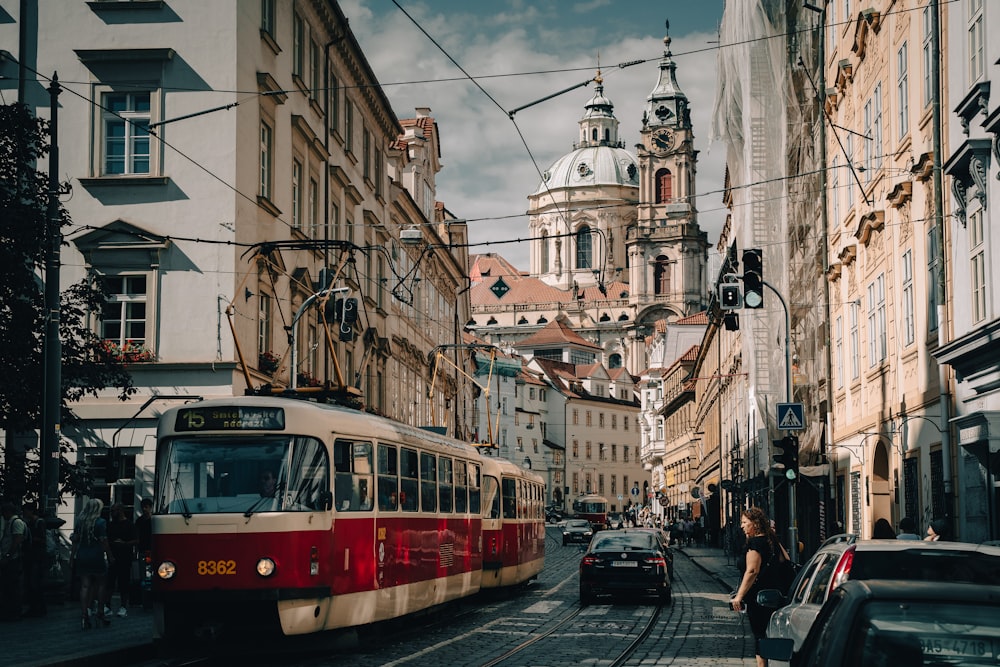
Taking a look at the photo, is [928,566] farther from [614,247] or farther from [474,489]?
[614,247]

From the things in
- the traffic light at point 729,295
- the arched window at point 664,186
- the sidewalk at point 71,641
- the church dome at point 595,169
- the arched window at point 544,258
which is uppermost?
the church dome at point 595,169

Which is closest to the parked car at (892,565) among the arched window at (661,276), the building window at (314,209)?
the building window at (314,209)

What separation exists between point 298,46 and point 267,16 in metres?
3.10

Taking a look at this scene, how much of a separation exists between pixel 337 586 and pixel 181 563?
184 cm

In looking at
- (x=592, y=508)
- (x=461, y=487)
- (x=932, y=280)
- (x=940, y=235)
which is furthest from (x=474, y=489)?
(x=592, y=508)

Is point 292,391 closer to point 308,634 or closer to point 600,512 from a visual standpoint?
point 308,634

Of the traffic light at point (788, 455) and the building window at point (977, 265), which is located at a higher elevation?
the building window at point (977, 265)

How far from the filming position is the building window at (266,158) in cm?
2994

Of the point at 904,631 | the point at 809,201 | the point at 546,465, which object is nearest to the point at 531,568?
the point at 809,201

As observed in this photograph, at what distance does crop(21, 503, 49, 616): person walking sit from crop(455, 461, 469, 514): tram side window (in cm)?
628

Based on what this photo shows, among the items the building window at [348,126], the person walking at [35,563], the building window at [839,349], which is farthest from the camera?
the building window at [348,126]

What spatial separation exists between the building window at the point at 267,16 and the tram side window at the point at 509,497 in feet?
35.6

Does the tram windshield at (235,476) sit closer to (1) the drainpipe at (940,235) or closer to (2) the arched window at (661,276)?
(1) the drainpipe at (940,235)

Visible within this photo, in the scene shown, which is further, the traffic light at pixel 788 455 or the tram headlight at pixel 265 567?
the traffic light at pixel 788 455
